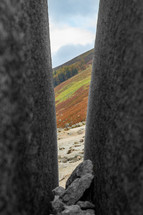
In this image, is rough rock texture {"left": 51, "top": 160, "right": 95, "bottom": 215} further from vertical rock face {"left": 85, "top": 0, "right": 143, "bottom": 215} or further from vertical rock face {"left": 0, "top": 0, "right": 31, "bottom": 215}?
vertical rock face {"left": 0, "top": 0, "right": 31, "bottom": 215}

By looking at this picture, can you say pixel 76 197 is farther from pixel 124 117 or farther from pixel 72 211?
pixel 124 117

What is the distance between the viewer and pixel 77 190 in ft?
11.2

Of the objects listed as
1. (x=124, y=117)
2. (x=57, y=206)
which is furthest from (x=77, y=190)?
(x=124, y=117)

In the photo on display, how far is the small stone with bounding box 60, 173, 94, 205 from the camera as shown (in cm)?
333

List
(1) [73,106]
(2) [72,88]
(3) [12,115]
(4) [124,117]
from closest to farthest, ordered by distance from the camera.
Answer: (3) [12,115], (4) [124,117], (1) [73,106], (2) [72,88]

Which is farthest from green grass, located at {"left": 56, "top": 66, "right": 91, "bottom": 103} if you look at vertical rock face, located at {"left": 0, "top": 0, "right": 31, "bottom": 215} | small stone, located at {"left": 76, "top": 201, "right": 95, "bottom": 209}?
vertical rock face, located at {"left": 0, "top": 0, "right": 31, "bottom": 215}

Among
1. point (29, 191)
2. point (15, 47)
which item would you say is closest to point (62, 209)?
point (29, 191)

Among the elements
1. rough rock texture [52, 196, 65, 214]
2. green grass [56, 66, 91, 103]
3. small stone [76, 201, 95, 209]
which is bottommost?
green grass [56, 66, 91, 103]

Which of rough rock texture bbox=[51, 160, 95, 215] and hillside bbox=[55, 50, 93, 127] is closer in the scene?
rough rock texture bbox=[51, 160, 95, 215]

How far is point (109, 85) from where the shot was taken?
2.93 meters

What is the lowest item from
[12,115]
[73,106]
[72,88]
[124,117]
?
[72,88]

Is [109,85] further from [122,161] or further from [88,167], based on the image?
[88,167]

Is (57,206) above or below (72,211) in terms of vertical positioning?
below

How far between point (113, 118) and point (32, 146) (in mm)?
1251
